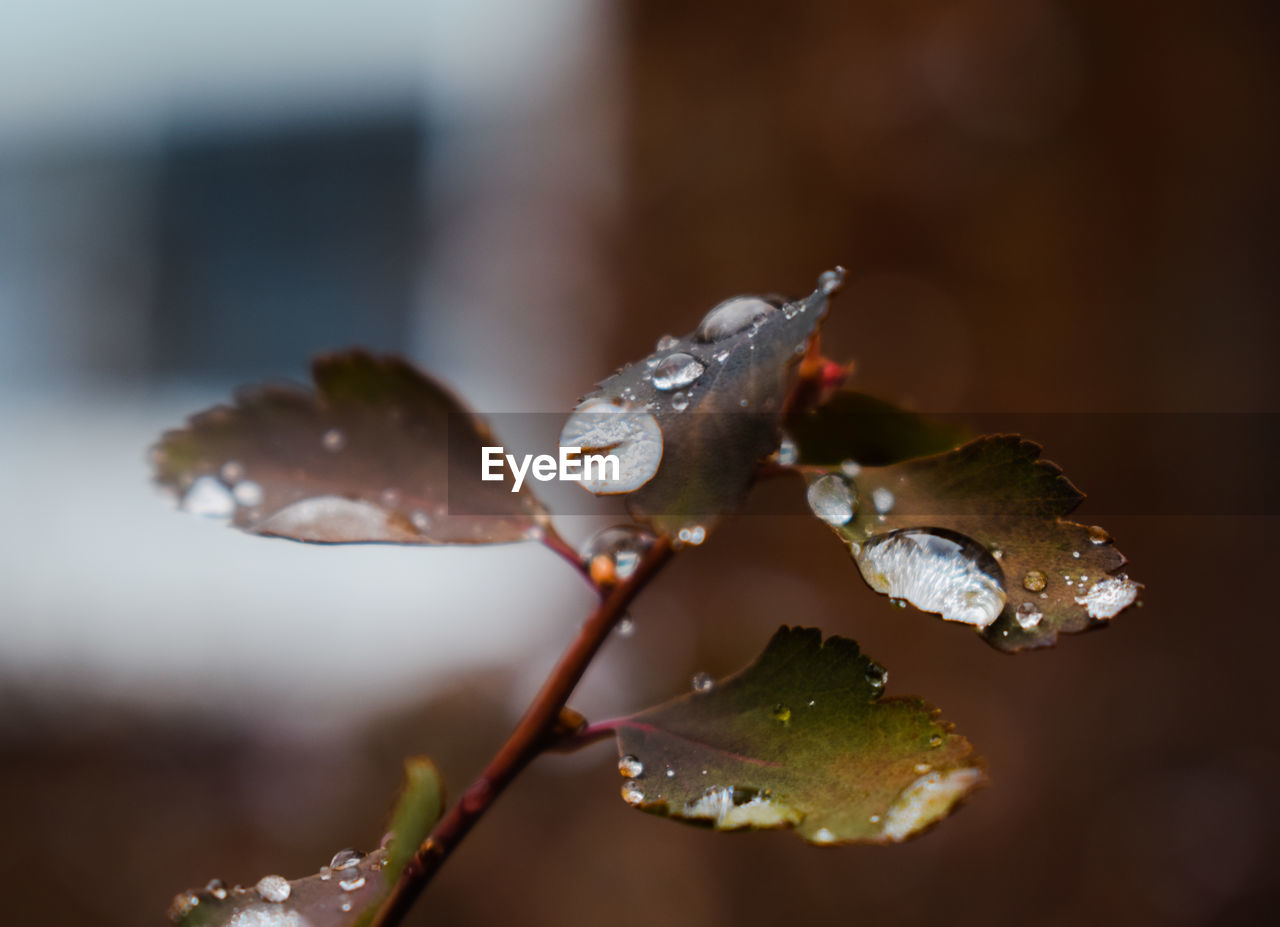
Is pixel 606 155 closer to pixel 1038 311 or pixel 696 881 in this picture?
pixel 1038 311

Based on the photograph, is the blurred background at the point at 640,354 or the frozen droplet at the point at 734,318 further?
the blurred background at the point at 640,354

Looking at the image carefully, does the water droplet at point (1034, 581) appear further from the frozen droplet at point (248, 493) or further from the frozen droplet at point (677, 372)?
the frozen droplet at point (248, 493)

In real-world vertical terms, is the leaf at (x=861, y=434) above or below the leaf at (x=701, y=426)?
below

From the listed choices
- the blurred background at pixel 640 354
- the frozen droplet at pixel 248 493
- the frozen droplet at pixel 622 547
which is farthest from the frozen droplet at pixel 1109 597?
the blurred background at pixel 640 354

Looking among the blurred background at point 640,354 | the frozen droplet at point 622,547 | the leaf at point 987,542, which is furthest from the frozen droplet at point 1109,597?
the blurred background at point 640,354

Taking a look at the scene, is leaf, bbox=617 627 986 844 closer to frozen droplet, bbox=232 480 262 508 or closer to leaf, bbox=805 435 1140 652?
leaf, bbox=805 435 1140 652
